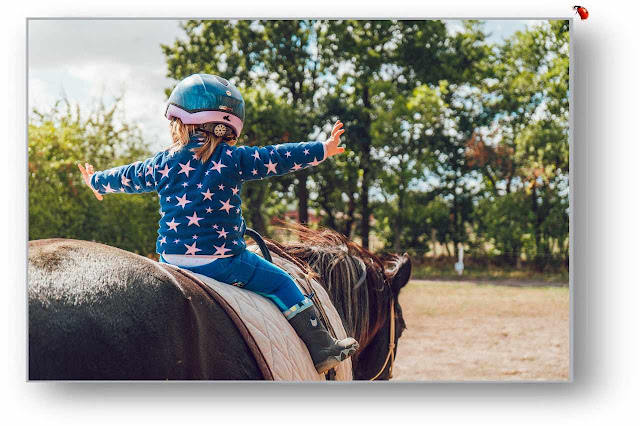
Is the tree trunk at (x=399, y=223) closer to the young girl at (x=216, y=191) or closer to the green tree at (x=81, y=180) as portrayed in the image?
the green tree at (x=81, y=180)

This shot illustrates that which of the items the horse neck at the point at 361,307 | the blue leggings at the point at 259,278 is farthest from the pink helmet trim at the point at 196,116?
the horse neck at the point at 361,307

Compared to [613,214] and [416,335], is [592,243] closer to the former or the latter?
[613,214]

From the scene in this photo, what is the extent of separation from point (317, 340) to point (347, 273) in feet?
1.94

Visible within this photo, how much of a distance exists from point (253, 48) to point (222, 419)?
2.48m

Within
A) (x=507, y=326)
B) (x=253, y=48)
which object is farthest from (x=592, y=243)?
(x=507, y=326)

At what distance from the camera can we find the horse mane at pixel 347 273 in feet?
7.59

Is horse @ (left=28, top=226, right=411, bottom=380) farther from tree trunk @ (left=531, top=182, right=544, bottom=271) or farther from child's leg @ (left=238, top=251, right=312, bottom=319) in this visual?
tree trunk @ (left=531, top=182, right=544, bottom=271)

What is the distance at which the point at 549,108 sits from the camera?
149 inches

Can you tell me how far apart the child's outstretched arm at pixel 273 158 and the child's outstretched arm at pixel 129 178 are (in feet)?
0.75

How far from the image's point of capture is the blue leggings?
5.74 ft

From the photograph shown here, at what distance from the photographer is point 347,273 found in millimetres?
2373

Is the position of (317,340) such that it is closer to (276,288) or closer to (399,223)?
(276,288)

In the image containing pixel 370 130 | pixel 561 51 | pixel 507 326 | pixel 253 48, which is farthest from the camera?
pixel 507 326

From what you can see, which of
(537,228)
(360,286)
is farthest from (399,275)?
(537,228)
